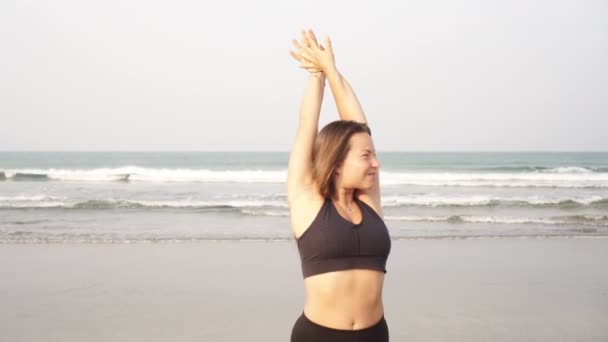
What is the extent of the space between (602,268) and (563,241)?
228cm

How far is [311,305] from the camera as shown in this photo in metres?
2.38

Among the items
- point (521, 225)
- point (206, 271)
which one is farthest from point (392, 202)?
point (206, 271)

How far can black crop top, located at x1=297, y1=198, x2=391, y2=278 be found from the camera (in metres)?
2.27

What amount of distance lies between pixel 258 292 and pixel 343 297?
14.5 ft

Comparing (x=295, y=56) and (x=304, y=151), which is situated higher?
(x=295, y=56)

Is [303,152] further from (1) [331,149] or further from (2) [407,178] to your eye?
(2) [407,178]

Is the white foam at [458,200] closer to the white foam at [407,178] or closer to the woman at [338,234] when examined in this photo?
the white foam at [407,178]

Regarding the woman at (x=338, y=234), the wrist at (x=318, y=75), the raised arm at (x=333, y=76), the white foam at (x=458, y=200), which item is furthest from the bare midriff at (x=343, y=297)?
the white foam at (x=458, y=200)

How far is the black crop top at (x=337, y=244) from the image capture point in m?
2.27

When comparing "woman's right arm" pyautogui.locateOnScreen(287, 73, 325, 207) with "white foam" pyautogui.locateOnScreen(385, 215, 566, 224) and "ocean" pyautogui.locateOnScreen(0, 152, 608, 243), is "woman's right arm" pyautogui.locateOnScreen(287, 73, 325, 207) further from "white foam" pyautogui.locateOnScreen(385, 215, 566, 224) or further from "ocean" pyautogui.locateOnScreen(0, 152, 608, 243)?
"white foam" pyautogui.locateOnScreen(385, 215, 566, 224)

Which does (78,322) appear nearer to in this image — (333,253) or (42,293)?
(42,293)

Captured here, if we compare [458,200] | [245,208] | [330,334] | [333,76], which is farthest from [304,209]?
[458,200]

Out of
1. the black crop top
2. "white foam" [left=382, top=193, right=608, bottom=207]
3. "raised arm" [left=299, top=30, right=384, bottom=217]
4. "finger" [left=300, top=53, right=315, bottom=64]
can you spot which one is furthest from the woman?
"white foam" [left=382, top=193, right=608, bottom=207]

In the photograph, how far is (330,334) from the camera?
2.31 m
